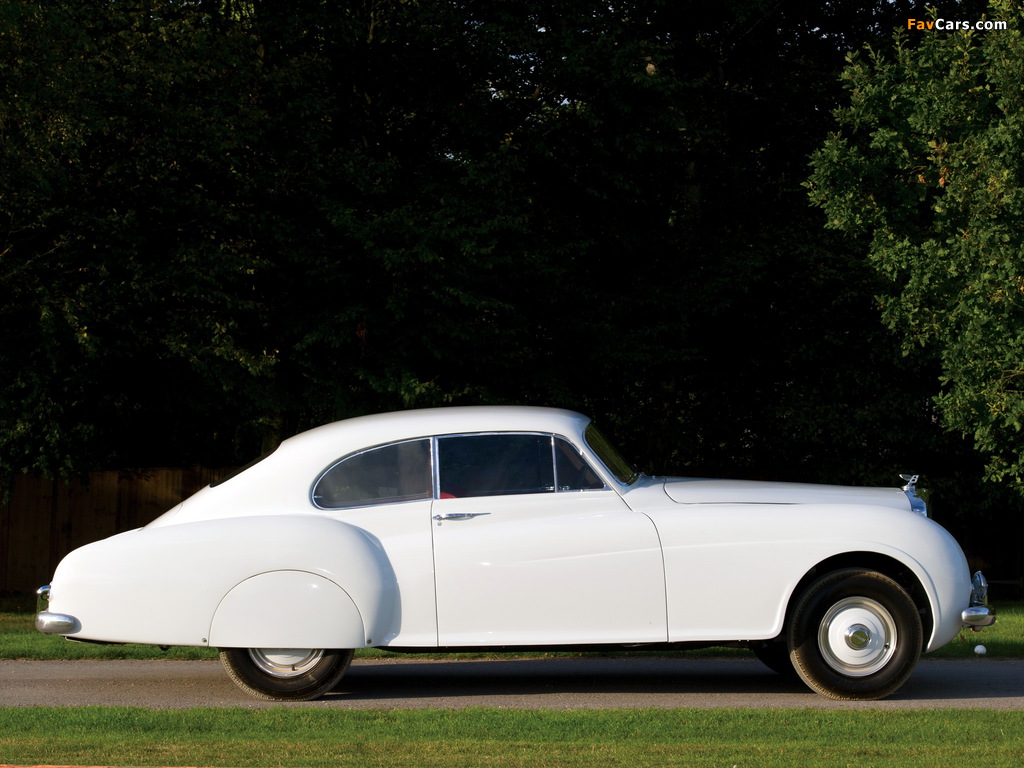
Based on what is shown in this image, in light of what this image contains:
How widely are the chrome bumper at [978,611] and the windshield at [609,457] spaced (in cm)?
220

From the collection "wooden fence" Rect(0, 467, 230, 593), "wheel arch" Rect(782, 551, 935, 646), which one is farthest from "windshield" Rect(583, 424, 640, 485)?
"wooden fence" Rect(0, 467, 230, 593)

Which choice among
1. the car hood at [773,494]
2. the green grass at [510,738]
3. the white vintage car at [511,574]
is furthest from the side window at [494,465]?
the green grass at [510,738]

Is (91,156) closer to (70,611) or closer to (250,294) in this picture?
(250,294)

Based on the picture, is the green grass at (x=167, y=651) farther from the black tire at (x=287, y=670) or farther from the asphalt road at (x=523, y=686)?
the black tire at (x=287, y=670)

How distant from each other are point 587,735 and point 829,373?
15.0 meters

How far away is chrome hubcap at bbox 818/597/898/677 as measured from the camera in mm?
7766

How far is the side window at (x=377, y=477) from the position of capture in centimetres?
796

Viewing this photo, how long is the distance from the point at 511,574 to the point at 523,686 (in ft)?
4.11

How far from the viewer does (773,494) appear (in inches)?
320

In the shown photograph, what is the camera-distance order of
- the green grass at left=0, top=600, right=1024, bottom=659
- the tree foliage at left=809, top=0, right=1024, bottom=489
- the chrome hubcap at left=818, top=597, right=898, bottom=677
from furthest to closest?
the tree foliage at left=809, top=0, right=1024, bottom=489 < the green grass at left=0, top=600, right=1024, bottom=659 < the chrome hubcap at left=818, top=597, right=898, bottom=677

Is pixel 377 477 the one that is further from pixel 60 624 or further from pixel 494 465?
pixel 60 624

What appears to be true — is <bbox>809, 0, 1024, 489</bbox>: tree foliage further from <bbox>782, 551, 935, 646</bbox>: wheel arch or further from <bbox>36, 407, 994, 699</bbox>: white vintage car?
<bbox>36, 407, 994, 699</bbox>: white vintage car

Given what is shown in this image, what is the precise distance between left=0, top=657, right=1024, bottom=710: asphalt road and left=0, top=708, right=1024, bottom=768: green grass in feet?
1.64

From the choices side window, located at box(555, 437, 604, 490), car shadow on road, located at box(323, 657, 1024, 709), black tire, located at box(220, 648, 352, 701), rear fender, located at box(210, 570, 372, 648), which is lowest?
car shadow on road, located at box(323, 657, 1024, 709)
